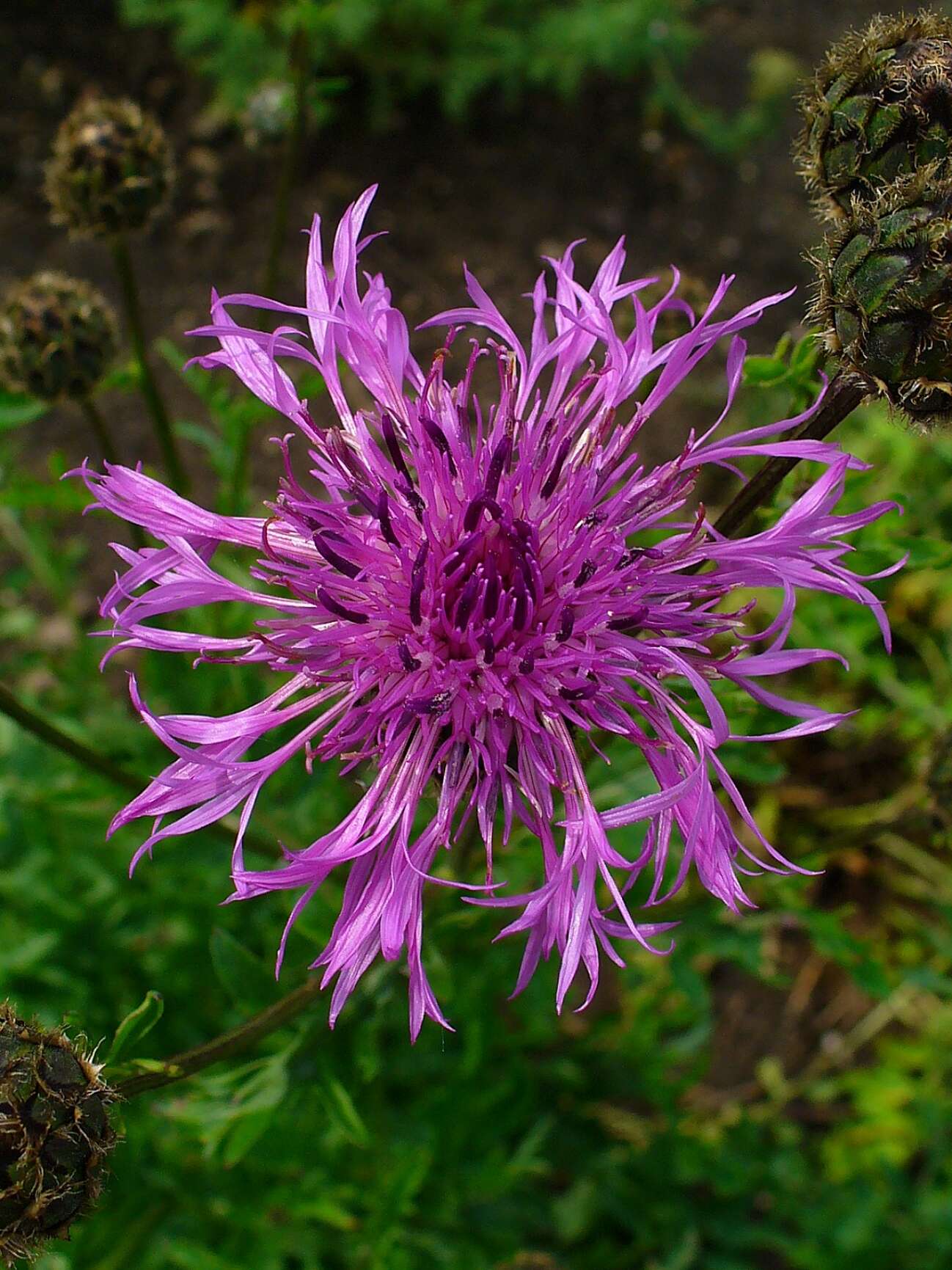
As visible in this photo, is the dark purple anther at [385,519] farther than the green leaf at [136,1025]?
Yes

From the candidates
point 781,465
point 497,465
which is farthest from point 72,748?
point 781,465

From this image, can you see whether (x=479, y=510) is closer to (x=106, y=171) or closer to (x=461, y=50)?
(x=106, y=171)

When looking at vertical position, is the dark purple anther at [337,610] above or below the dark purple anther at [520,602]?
below


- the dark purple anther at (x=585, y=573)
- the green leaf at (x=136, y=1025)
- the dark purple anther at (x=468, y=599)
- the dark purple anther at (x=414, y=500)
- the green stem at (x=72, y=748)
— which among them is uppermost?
the dark purple anther at (x=585, y=573)

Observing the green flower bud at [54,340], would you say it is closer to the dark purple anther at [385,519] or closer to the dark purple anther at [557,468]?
the dark purple anther at [385,519]

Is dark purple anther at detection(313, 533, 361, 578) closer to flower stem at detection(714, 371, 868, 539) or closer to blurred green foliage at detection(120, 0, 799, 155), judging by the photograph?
flower stem at detection(714, 371, 868, 539)

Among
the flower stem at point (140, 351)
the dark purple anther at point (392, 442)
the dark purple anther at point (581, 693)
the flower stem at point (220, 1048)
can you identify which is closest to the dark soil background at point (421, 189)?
the flower stem at point (140, 351)

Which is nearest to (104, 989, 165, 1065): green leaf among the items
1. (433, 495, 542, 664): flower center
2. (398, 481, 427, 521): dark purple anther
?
(433, 495, 542, 664): flower center
